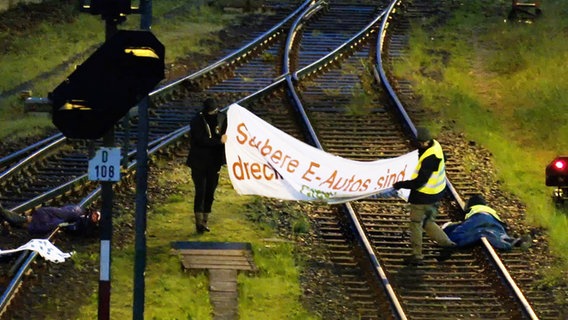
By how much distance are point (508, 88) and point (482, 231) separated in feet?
30.1

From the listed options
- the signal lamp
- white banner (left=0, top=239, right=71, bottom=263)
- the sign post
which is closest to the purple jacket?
white banner (left=0, top=239, right=71, bottom=263)

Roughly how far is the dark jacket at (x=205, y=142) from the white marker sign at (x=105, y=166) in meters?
4.63

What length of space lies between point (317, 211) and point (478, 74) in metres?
9.74

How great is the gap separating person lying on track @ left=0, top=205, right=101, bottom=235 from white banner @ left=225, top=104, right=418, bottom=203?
68.9 inches

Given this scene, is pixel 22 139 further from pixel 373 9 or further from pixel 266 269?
pixel 373 9

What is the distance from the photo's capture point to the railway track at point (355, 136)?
13062 mm

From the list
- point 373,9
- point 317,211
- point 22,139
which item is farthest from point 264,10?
point 317,211

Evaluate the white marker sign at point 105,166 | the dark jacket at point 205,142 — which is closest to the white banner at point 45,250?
the dark jacket at point 205,142

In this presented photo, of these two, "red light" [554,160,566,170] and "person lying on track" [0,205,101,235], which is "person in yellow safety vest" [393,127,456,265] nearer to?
"red light" [554,160,566,170]

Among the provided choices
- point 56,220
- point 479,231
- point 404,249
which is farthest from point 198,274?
point 479,231

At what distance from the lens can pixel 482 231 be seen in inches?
571

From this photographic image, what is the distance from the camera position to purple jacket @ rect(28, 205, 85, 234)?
1400cm

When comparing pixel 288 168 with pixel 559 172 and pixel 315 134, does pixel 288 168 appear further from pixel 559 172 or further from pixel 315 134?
pixel 315 134

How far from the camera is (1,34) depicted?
27.0 meters
